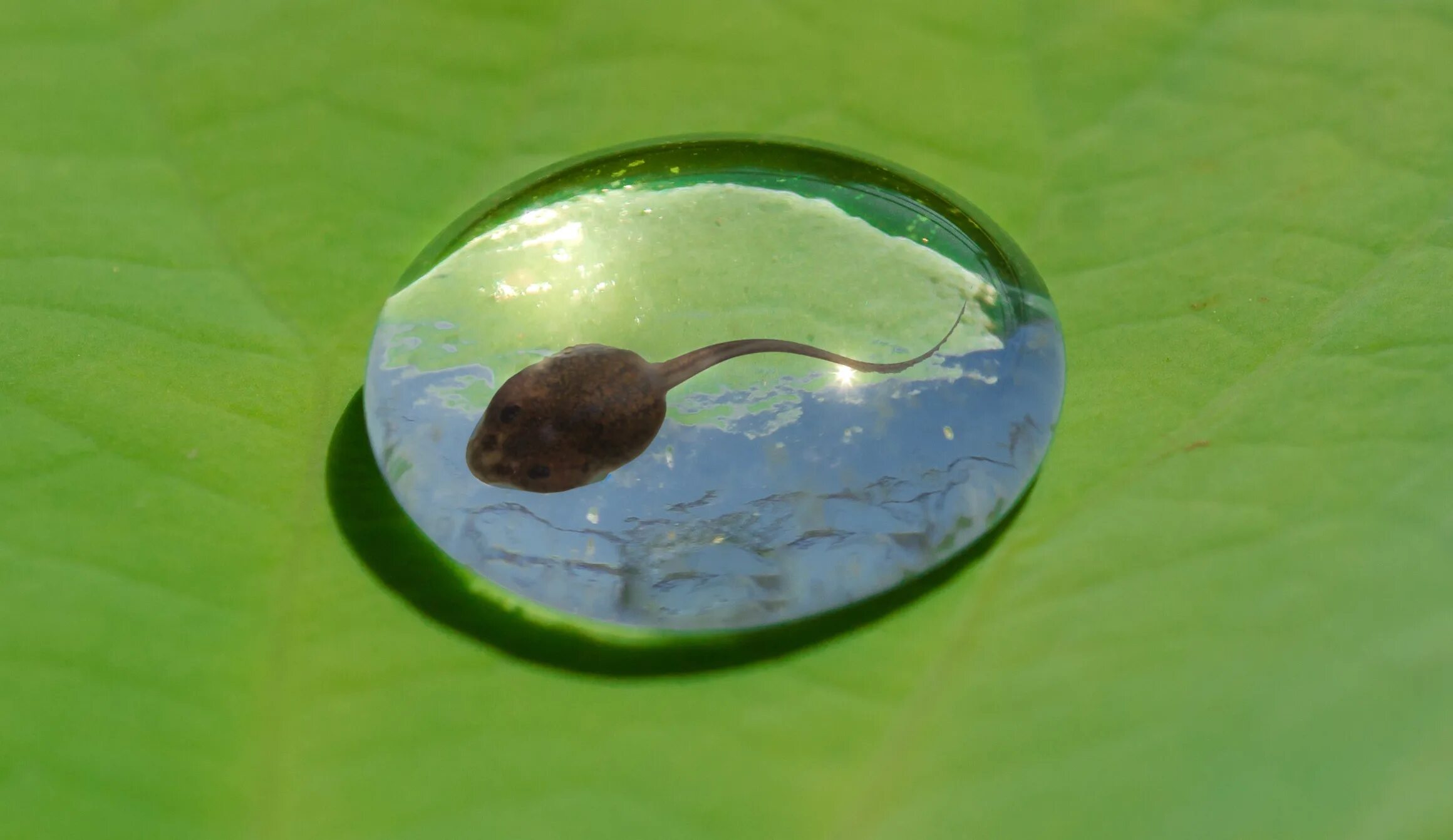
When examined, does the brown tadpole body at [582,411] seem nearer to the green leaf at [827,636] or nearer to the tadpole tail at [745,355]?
the tadpole tail at [745,355]

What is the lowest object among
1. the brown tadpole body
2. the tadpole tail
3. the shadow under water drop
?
the shadow under water drop

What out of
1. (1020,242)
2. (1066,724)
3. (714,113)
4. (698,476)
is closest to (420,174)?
(714,113)

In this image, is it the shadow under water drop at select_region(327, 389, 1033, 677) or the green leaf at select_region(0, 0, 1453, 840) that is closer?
the green leaf at select_region(0, 0, 1453, 840)

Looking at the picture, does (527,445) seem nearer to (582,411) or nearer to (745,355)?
(582,411)

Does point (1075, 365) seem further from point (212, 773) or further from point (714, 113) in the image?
point (212, 773)

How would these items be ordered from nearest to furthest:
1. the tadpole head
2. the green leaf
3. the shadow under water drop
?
1. the green leaf
2. the shadow under water drop
3. the tadpole head

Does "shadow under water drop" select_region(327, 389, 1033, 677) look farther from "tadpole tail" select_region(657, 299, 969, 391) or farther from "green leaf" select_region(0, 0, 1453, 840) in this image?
"tadpole tail" select_region(657, 299, 969, 391)

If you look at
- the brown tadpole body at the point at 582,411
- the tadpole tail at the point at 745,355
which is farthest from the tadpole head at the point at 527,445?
the tadpole tail at the point at 745,355

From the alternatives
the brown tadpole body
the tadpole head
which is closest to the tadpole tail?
the brown tadpole body
